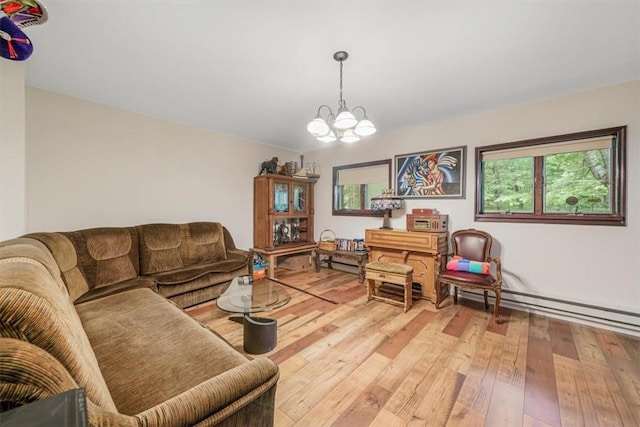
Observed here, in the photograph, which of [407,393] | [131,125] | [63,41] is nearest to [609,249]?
[407,393]

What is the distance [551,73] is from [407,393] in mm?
2854

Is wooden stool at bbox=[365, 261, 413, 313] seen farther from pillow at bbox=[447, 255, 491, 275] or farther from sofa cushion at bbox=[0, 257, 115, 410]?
sofa cushion at bbox=[0, 257, 115, 410]

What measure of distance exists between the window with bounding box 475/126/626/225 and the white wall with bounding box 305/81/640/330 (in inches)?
2.9

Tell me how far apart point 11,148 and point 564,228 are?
4.93 meters

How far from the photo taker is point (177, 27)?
5.37 feet

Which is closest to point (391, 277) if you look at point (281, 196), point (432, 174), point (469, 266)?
point (469, 266)

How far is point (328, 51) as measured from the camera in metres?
1.85

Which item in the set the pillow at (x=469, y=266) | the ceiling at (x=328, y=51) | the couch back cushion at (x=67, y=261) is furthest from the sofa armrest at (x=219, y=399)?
the pillow at (x=469, y=266)

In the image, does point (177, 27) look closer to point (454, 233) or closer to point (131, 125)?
point (131, 125)

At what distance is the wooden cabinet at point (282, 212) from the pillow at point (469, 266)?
2427mm

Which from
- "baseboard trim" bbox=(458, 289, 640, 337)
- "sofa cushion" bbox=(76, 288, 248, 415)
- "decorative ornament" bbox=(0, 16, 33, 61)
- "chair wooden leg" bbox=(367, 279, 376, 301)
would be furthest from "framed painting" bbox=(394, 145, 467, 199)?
"decorative ornament" bbox=(0, 16, 33, 61)

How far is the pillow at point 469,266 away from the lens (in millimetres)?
2658

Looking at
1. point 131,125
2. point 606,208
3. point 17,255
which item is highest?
point 131,125

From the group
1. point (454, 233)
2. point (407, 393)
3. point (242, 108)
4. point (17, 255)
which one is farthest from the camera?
point (454, 233)
